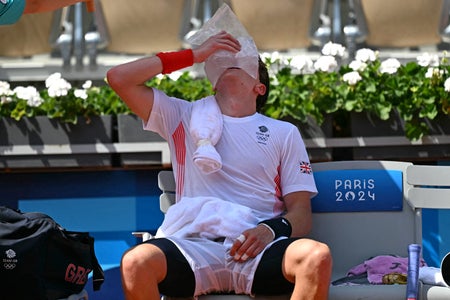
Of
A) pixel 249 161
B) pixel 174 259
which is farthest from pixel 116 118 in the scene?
pixel 174 259

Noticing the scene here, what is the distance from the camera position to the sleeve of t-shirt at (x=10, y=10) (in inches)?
163

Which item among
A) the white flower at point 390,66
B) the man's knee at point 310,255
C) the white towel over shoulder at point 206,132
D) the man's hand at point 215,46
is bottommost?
the man's knee at point 310,255

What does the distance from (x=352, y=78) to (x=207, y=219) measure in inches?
63.3

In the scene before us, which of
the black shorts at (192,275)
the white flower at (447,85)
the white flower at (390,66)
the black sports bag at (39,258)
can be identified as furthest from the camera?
the white flower at (390,66)

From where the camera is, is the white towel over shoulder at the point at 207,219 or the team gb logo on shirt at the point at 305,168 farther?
the team gb logo on shirt at the point at 305,168

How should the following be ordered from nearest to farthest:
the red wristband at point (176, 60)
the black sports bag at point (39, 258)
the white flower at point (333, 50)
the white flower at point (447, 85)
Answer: the black sports bag at point (39, 258) → the red wristband at point (176, 60) → the white flower at point (447, 85) → the white flower at point (333, 50)

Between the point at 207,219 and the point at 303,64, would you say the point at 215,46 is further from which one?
the point at 303,64

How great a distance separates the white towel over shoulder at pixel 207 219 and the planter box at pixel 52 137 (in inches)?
53.2

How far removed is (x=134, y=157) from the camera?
5.50 meters

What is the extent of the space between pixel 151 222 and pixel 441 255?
1.47 meters

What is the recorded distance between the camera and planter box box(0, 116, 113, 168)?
18.2ft

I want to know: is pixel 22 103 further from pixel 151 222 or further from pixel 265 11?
pixel 265 11

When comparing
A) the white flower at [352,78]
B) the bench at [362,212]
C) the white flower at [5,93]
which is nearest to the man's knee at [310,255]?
the bench at [362,212]

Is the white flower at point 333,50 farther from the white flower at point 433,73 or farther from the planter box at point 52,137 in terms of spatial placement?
the planter box at point 52,137
